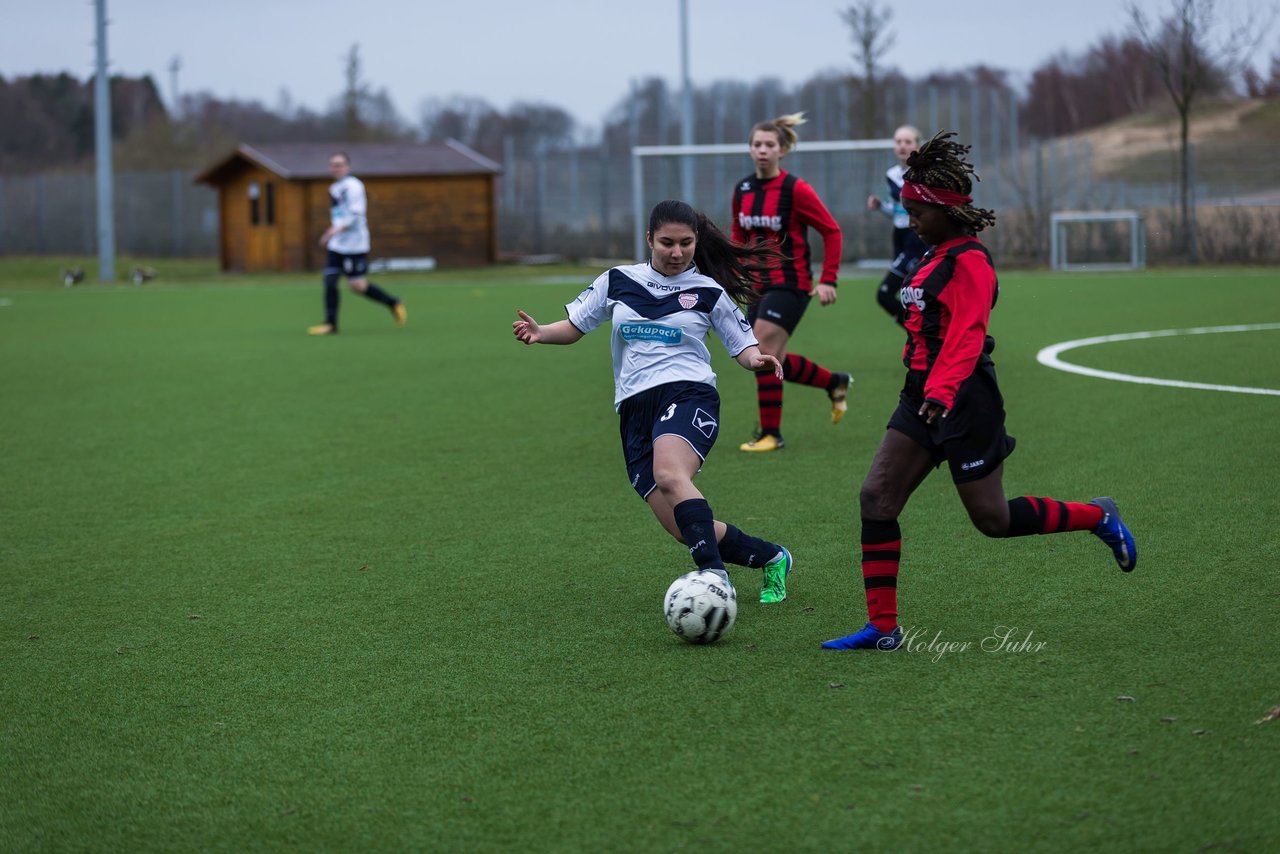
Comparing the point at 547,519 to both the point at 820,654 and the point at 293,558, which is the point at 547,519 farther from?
the point at 820,654

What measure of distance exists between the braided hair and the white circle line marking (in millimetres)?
6684

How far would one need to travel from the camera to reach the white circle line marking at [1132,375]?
11188 mm

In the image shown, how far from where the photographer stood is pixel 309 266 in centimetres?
3916

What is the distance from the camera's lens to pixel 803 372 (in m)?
9.97

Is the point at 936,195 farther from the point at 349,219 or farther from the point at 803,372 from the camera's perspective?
the point at 349,219

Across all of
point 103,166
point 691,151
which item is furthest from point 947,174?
point 103,166

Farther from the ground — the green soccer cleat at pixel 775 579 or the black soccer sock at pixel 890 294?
the black soccer sock at pixel 890 294

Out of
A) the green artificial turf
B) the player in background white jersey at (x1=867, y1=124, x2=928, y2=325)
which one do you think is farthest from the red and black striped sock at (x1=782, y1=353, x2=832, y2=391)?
the player in background white jersey at (x1=867, y1=124, x2=928, y2=325)

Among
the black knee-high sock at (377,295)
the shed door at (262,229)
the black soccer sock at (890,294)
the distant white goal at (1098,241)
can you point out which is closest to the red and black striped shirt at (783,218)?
the black soccer sock at (890,294)

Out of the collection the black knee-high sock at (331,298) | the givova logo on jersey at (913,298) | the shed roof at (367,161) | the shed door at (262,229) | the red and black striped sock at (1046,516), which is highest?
the shed roof at (367,161)

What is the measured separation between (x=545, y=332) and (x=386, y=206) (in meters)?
34.1

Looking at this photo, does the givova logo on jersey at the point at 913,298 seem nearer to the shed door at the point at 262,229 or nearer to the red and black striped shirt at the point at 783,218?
the red and black striped shirt at the point at 783,218

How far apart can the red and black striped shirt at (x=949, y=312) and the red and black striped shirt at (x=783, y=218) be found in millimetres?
4509

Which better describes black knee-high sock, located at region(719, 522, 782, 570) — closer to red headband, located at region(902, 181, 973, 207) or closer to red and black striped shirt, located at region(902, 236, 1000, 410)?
red and black striped shirt, located at region(902, 236, 1000, 410)
